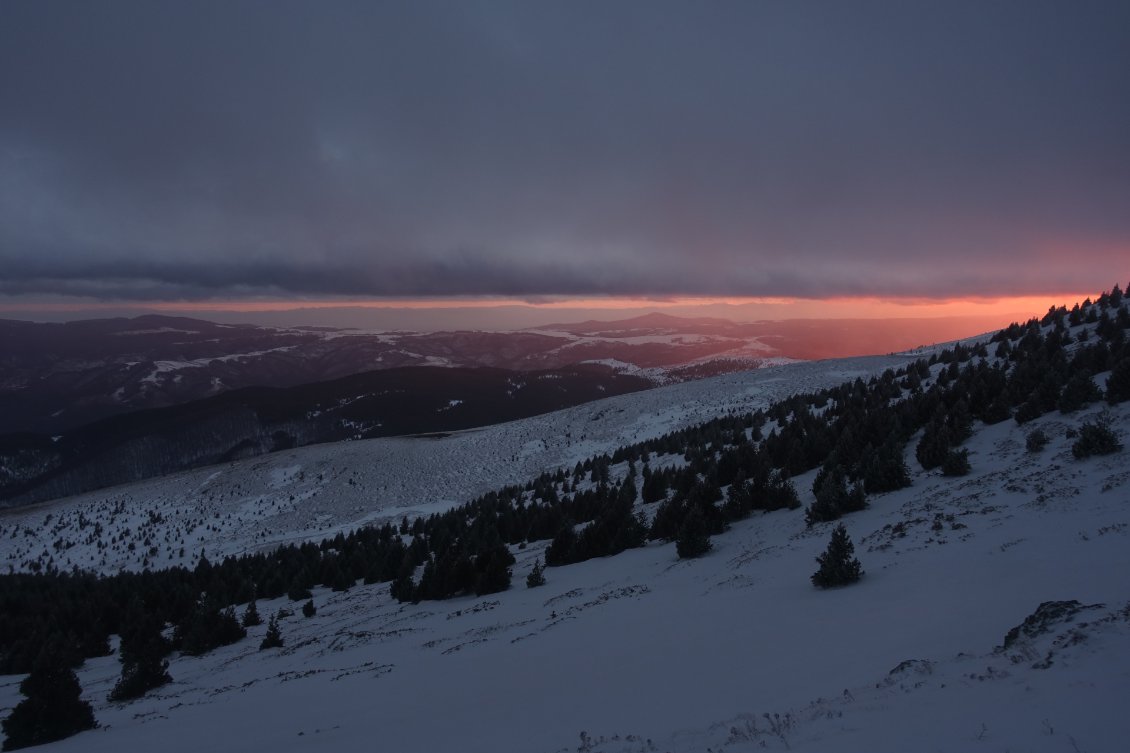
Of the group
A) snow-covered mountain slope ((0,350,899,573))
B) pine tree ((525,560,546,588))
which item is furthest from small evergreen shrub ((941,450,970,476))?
snow-covered mountain slope ((0,350,899,573))

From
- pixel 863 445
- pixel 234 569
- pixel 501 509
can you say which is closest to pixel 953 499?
pixel 863 445

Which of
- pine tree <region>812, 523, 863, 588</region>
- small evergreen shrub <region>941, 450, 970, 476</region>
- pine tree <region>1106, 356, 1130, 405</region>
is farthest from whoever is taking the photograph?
small evergreen shrub <region>941, 450, 970, 476</region>

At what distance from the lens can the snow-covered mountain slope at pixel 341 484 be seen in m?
67.2

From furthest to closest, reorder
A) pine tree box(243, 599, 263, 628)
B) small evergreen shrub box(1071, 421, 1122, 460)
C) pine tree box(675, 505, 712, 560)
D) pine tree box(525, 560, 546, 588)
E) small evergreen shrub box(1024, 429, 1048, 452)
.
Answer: pine tree box(243, 599, 263, 628) < pine tree box(525, 560, 546, 588) < pine tree box(675, 505, 712, 560) < small evergreen shrub box(1024, 429, 1048, 452) < small evergreen shrub box(1071, 421, 1122, 460)

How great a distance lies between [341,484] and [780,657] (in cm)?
7800

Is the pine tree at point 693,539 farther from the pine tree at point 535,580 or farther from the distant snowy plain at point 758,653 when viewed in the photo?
the pine tree at point 535,580

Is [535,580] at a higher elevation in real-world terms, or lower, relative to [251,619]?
higher

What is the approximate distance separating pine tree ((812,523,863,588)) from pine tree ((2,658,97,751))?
53.4 feet

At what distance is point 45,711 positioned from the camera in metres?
12.5

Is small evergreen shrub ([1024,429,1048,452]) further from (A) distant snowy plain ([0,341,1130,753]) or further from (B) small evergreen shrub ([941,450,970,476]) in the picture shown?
(B) small evergreen shrub ([941,450,970,476])

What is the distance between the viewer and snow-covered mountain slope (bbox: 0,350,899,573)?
6725 centimetres

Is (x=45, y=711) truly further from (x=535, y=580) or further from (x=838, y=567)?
(x=838, y=567)

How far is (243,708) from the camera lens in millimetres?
12406

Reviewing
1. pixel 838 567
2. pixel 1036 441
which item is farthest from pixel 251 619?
pixel 1036 441
